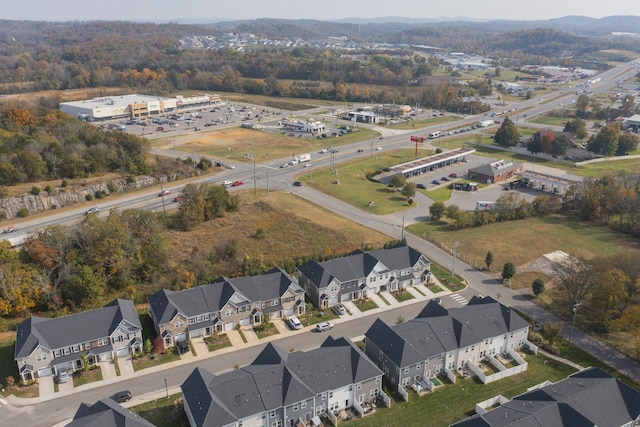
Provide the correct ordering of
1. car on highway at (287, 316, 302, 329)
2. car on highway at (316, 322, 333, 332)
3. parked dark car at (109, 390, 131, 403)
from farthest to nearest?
car on highway at (287, 316, 302, 329) < car on highway at (316, 322, 333, 332) < parked dark car at (109, 390, 131, 403)

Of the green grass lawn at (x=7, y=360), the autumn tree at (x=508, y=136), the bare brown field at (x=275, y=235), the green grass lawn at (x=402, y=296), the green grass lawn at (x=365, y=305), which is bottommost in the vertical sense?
the green grass lawn at (x=7, y=360)

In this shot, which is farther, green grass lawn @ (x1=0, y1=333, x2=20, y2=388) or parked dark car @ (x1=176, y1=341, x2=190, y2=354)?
parked dark car @ (x1=176, y1=341, x2=190, y2=354)

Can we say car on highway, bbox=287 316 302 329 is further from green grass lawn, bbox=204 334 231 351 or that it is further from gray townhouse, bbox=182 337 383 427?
gray townhouse, bbox=182 337 383 427

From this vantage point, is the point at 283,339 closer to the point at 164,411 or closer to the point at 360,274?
the point at 360,274

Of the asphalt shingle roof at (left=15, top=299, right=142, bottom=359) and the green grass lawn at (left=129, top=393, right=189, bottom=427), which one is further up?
the asphalt shingle roof at (left=15, top=299, right=142, bottom=359)

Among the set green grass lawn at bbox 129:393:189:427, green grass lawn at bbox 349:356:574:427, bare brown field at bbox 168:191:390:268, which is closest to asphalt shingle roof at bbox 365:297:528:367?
green grass lawn at bbox 349:356:574:427

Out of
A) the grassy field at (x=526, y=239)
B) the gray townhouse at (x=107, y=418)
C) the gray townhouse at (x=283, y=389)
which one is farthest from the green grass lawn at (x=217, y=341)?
the grassy field at (x=526, y=239)

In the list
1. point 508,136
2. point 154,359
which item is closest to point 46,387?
point 154,359

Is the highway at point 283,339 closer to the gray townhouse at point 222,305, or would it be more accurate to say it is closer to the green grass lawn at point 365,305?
the green grass lawn at point 365,305
